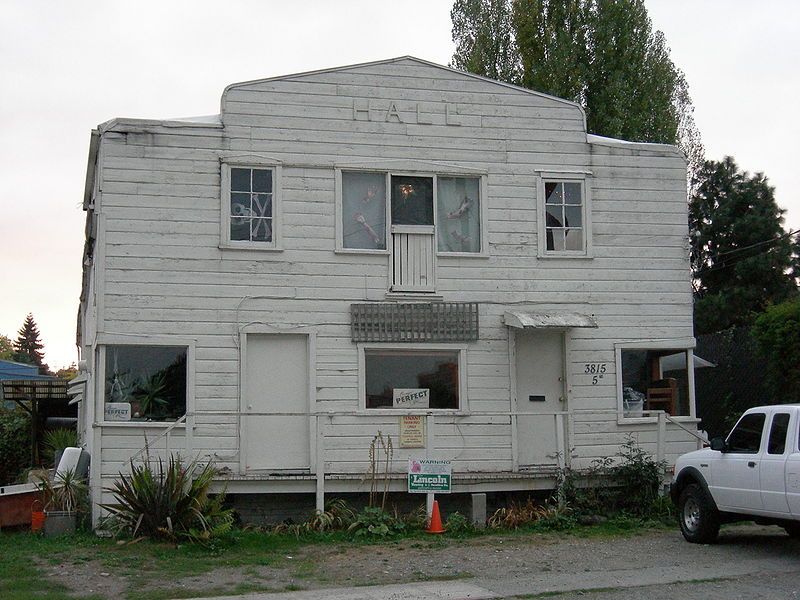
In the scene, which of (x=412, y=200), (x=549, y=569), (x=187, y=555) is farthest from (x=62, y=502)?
(x=549, y=569)

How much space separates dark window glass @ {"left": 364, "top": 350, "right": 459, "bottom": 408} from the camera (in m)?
15.2

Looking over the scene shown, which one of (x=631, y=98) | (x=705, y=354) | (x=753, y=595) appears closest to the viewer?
(x=753, y=595)

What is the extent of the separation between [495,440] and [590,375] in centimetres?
181

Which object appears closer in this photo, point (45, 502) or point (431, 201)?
point (45, 502)

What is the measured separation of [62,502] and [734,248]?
23.6 metres

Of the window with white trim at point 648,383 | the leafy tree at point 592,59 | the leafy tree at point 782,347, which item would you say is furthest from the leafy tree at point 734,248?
the window with white trim at point 648,383

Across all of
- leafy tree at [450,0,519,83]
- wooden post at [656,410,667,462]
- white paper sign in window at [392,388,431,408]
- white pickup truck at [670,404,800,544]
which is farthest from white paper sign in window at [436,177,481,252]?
leafy tree at [450,0,519,83]

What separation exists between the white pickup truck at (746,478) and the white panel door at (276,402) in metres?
5.20

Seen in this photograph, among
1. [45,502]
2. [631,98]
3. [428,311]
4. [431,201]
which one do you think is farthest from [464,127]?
[631,98]

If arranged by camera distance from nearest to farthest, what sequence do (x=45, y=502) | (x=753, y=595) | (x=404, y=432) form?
(x=753, y=595), (x=45, y=502), (x=404, y=432)

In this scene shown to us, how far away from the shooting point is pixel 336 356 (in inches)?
591

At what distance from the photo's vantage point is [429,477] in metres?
14.3

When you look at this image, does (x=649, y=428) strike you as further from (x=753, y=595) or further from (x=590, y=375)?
(x=753, y=595)

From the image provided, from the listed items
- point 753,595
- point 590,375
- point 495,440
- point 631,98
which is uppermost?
point 631,98
